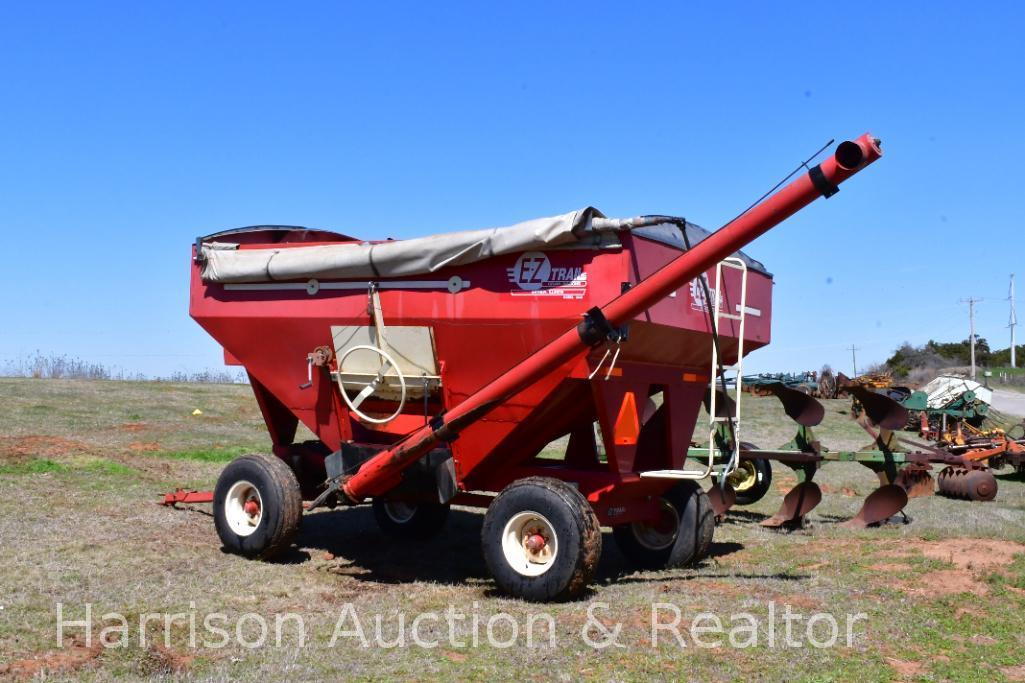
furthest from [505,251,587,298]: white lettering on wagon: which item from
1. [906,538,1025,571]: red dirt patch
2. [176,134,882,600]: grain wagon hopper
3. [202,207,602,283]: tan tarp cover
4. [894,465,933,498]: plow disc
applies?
[894,465,933,498]: plow disc

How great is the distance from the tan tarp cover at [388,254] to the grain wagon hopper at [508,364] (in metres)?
0.02

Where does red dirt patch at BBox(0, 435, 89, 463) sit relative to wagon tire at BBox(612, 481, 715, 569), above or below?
above

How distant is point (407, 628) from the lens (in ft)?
20.3

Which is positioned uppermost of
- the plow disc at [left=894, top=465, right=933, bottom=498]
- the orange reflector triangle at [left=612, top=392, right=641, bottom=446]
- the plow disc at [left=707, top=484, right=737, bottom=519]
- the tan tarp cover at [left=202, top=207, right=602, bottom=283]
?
the tan tarp cover at [left=202, top=207, right=602, bottom=283]

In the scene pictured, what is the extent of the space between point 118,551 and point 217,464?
22.1ft

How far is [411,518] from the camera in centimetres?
1045

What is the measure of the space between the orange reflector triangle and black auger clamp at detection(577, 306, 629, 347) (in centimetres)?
100

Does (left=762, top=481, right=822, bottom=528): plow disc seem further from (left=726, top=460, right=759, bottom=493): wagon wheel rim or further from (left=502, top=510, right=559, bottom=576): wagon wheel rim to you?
(left=502, top=510, right=559, bottom=576): wagon wheel rim

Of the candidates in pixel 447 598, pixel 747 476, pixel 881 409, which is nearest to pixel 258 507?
pixel 447 598

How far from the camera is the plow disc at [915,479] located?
11617 mm

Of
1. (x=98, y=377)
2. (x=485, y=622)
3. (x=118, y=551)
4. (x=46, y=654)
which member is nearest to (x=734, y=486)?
(x=485, y=622)

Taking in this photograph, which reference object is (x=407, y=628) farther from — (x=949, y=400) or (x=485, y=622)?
(x=949, y=400)

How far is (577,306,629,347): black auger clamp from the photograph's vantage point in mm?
6906

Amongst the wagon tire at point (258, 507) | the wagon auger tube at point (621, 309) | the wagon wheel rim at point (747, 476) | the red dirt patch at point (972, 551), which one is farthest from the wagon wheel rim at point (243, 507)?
the wagon wheel rim at point (747, 476)
